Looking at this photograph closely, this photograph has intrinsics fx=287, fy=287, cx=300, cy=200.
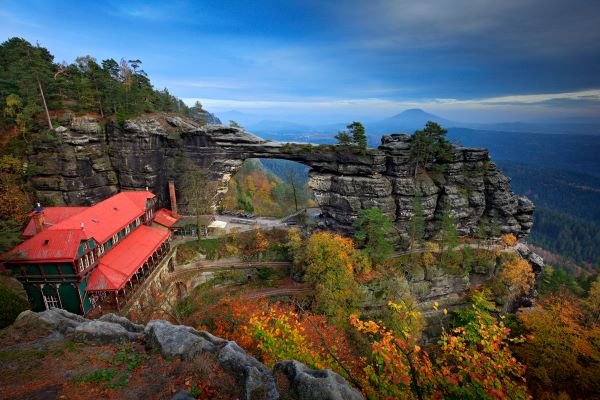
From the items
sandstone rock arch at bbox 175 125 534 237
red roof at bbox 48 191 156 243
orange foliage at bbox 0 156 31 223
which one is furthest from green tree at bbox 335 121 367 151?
orange foliage at bbox 0 156 31 223

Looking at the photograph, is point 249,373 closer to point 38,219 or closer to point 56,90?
point 38,219

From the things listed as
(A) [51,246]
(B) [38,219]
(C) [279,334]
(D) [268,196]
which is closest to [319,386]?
(C) [279,334]

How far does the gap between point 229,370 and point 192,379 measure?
4.45 ft

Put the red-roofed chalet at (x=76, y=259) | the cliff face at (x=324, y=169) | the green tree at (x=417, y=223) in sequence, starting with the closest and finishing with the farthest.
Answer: the red-roofed chalet at (x=76, y=259), the green tree at (x=417, y=223), the cliff face at (x=324, y=169)

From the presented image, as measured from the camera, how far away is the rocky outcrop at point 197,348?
9.66 metres

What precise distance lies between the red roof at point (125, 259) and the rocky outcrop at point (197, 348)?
742 centimetres

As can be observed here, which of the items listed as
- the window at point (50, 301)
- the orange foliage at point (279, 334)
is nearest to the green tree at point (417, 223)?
the orange foliage at point (279, 334)

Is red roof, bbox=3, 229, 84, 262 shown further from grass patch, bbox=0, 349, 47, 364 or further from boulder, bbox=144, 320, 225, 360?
boulder, bbox=144, 320, 225, 360

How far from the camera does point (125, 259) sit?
2652cm

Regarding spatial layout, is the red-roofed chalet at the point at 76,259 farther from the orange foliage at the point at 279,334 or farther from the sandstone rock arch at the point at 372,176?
the sandstone rock arch at the point at 372,176

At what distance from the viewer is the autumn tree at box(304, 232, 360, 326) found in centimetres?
3010

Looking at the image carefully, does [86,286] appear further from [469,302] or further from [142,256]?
[469,302]

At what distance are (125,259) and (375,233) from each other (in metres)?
27.1

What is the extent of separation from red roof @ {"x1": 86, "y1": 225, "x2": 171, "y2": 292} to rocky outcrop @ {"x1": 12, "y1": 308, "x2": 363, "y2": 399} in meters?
7.42
